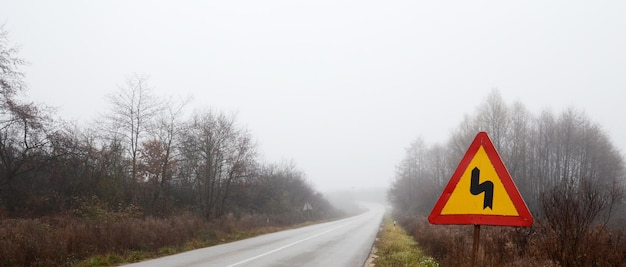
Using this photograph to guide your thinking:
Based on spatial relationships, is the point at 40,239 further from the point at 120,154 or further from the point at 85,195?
the point at 120,154

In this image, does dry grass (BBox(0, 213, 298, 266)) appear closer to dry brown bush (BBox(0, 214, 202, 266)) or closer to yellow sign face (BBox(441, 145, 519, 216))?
dry brown bush (BBox(0, 214, 202, 266))

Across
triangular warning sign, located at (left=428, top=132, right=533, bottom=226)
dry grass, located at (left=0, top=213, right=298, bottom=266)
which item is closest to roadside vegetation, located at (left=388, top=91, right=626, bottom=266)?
triangular warning sign, located at (left=428, top=132, right=533, bottom=226)

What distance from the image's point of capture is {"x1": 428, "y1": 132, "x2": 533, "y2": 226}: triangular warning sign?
3.87 m

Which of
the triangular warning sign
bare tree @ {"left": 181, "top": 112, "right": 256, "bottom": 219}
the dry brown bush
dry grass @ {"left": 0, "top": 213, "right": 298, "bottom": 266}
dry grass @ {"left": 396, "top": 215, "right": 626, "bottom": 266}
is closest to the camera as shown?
the triangular warning sign

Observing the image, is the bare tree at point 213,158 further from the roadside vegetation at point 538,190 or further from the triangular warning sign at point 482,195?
the triangular warning sign at point 482,195

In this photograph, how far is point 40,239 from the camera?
11.7 meters

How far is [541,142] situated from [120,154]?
4663cm

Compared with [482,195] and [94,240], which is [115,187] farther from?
[482,195]

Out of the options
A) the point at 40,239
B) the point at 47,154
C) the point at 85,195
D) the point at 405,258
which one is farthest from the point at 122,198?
the point at 405,258

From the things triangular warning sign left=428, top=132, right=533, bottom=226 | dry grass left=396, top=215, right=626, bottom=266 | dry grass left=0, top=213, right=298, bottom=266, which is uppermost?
triangular warning sign left=428, top=132, right=533, bottom=226

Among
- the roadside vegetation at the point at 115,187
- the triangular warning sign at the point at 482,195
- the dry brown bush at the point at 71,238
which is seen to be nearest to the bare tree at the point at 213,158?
the roadside vegetation at the point at 115,187

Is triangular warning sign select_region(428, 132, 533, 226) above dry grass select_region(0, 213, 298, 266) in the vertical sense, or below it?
above

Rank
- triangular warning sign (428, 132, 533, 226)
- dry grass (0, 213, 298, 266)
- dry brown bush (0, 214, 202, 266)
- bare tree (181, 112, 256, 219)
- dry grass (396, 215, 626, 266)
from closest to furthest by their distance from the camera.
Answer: triangular warning sign (428, 132, 533, 226)
dry grass (396, 215, 626, 266)
dry brown bush (0, 214, 202, 266)
dry grass (0, 213, 298, 266)
bare tree (181, 112, 256, 219)

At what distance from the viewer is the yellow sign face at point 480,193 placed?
3.93 m
